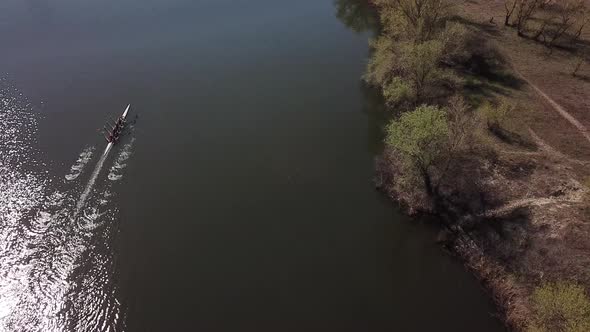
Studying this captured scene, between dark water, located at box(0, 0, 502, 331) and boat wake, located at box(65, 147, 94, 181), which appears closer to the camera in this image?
dark water, located at box(0, 0, 502, 331)

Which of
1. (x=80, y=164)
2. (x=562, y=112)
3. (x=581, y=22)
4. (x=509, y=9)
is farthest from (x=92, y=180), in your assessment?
(x=581, y=22)

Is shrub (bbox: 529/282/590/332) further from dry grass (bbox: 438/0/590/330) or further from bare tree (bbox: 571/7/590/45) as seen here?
bare tree (bbox: 571/7/590/45)

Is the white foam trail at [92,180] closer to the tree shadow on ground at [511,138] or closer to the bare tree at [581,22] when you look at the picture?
the tree shadow on ground at [511,138]

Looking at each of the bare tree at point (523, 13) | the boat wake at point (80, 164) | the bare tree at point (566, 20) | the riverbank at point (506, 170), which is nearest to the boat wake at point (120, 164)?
the boat wake at point (80, 164)

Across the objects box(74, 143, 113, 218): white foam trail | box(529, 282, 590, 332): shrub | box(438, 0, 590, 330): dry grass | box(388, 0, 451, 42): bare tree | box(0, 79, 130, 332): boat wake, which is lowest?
box(0, 79, 130, 332): boat wake

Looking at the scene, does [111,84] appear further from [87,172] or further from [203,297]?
[203,297]

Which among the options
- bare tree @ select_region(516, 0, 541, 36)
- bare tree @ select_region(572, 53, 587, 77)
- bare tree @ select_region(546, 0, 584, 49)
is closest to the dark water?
bare tree @ select_region(516, 0, 541, 36)

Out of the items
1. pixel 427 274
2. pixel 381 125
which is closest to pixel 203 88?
pixel 381 125
